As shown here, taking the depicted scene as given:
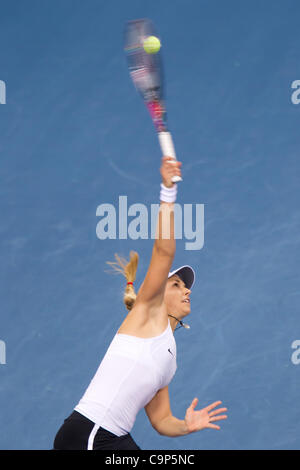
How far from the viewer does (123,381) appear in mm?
4773

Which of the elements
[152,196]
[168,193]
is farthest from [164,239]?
[152,196]

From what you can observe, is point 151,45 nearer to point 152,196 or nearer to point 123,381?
point 123,381

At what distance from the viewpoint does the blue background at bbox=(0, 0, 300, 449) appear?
25.7ft

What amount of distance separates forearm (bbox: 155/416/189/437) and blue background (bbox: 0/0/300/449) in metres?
2.25

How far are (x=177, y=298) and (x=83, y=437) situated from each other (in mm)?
1108

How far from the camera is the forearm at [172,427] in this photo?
204 inches

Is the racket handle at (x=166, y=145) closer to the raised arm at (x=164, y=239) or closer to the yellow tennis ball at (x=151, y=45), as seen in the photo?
the raised arm at (x=164, y=239)

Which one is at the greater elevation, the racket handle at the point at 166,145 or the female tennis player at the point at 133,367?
the racket handle at the point at 166,145

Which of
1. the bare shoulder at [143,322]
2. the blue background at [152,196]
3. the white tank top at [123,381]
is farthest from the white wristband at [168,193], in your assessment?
the blue background at [152,196]

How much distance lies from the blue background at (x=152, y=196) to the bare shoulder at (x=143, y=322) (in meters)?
2.86

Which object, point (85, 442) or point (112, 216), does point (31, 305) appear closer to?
point (112, 216)

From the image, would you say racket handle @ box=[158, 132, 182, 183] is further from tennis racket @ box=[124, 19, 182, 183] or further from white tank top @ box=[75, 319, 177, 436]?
Result: white tank top @ box=[75, 319, 177, 436]

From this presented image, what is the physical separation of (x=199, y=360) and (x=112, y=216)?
2.02m

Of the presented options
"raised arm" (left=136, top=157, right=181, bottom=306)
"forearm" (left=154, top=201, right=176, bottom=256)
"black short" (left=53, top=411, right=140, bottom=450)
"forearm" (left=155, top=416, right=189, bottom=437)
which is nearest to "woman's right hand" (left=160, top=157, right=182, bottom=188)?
"raised arm" (left=136, top=157, right=181, bottom=306)
